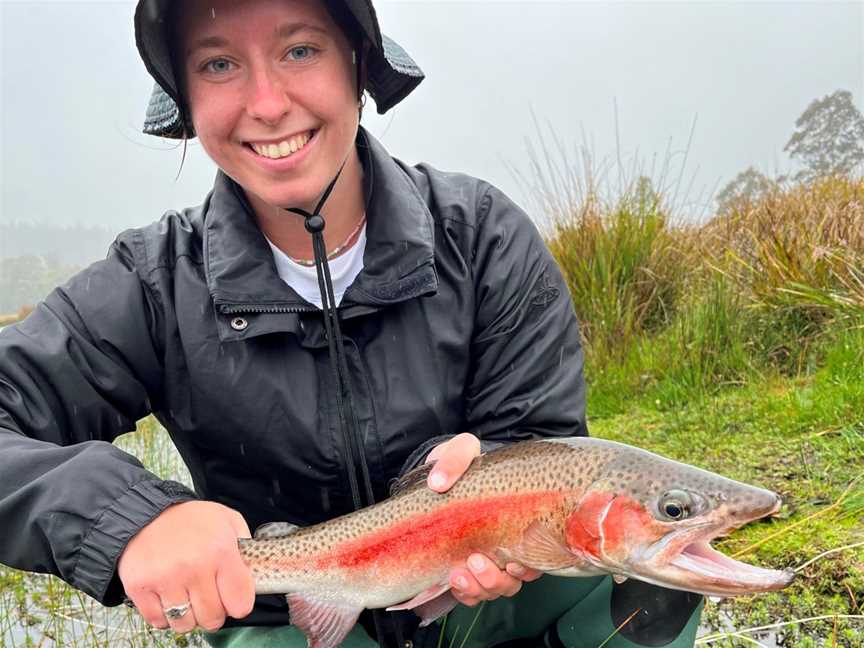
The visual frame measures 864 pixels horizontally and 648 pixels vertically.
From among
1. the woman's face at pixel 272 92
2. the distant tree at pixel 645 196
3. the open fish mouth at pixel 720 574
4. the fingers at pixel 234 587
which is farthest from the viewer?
the distant tree at pixel 645 196

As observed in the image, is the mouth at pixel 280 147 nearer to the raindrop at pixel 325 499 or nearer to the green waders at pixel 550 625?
the raindrop at pixel 325 499

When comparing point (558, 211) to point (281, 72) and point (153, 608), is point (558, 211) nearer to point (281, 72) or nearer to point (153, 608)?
point (281, 72)

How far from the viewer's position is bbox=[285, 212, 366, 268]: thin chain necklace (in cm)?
280

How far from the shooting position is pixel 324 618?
2.44 meters

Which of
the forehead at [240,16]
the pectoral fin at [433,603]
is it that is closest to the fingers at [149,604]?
the pectoral fin at [433,603]

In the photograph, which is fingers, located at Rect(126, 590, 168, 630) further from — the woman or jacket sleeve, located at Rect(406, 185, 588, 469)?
jacket sleeve, located at Rect(406, 185, 588, 469)

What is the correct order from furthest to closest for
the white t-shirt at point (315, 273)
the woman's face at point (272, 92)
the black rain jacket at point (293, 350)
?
the white t-shirt at point (315, 273) → the black rain jacket at point (293, 350) → the woman's face at point (272, 92)

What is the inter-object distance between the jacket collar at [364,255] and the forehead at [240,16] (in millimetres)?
517

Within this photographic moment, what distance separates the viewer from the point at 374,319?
2752mm

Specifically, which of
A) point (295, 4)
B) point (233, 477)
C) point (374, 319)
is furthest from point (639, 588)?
point (295, 4)

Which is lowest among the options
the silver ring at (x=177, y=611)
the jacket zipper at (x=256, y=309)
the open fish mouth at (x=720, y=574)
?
the silver ring at (x=177, y=611)

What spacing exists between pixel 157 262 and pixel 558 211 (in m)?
5.51

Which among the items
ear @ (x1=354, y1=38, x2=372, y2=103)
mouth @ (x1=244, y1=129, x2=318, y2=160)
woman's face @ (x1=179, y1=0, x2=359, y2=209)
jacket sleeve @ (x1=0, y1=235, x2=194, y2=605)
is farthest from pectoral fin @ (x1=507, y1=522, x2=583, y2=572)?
ear @ (x1=354, y1=38, x2=372, y2=103)

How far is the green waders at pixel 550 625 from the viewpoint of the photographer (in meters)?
2.50
